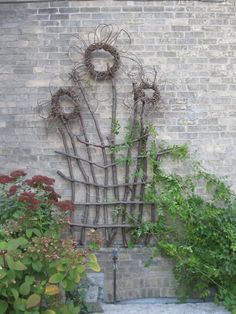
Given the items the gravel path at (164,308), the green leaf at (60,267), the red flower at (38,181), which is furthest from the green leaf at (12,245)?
the gravel path at (164,308)

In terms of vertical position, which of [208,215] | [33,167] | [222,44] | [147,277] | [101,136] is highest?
[222,44]

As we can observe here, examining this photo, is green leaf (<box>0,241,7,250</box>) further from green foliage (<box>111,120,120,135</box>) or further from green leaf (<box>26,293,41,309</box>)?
green foliage (<box>111,120,120,135</box>)

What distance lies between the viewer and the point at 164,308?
495 centimetres

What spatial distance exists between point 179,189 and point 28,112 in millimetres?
2180

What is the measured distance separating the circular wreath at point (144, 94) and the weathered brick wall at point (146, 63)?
146 millimetres

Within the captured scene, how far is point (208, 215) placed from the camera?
17.0ft

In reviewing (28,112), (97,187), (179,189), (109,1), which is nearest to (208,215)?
(179,189)

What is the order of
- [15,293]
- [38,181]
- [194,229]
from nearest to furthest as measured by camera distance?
[15,293], [38,181], [194,229]

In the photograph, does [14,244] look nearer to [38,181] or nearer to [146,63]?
[38,181]

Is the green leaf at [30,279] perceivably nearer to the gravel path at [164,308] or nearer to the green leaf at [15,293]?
the green leaf at [15,293]

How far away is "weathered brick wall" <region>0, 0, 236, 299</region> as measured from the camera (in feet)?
18.9

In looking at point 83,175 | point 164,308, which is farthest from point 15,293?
point 83,175

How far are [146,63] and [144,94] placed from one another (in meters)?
0.45

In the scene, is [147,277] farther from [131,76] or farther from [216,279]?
[131,76]
